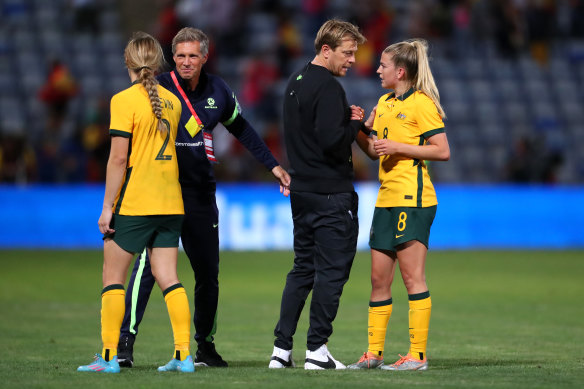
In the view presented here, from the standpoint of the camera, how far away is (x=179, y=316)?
20.9ft

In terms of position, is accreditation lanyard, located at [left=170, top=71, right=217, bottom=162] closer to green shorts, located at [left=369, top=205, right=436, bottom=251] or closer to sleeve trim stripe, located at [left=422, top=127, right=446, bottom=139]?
green shorts, located at [left=369, top=205, right=436, bottom=251]

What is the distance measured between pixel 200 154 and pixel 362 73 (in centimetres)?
1569

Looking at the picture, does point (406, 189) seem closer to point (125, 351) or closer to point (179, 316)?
point (179, 316)

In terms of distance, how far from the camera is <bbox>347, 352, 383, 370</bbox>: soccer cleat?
6781 millimetres

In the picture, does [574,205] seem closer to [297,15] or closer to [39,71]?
[297,15]

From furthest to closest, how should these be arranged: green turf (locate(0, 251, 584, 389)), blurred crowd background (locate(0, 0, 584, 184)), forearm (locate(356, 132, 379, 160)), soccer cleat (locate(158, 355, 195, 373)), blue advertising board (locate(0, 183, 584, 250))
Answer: blurred crowd background (locate(0, 0, 584, 184)) < blue advertising board (locate(0, 183, 584, 250)) < forearm (locate(356, 132, 379, 160)) < soccer cleat (locate(158, 355, 195, 373)) < green turf (locate(0, 251, 584, 389))

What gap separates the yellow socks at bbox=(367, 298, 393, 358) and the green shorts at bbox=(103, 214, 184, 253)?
4.86 ft

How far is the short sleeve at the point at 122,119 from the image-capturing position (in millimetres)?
6223

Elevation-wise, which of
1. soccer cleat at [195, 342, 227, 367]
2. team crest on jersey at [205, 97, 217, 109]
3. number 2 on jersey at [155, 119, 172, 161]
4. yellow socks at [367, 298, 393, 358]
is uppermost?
team crest on jersey at [205, 97, 217, 109]

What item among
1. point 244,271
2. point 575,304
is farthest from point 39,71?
point 575,304

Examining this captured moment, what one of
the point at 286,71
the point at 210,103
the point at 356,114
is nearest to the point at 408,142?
the point at 356,114

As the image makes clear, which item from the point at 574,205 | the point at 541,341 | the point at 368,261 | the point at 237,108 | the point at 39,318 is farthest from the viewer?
the point at 574,205

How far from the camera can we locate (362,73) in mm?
22344

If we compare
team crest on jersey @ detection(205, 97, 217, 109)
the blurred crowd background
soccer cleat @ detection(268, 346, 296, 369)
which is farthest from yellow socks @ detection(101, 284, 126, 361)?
the blurred crowd background
